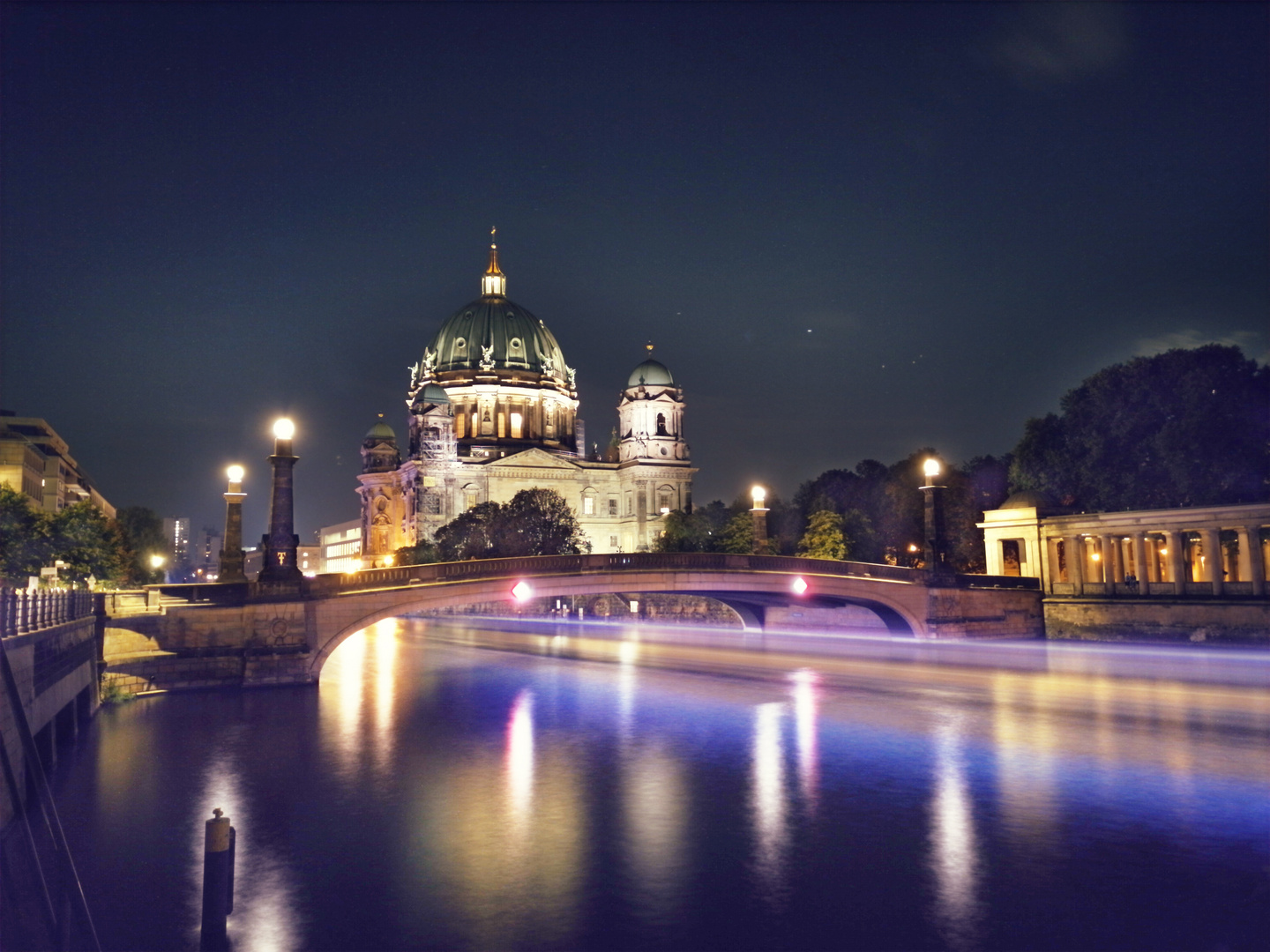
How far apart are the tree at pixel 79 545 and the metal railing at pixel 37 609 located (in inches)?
926

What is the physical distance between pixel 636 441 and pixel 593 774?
98.1m

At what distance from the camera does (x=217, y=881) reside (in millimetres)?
11883

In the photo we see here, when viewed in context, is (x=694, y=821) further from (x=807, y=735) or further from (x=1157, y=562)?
(x=1157, y=562)

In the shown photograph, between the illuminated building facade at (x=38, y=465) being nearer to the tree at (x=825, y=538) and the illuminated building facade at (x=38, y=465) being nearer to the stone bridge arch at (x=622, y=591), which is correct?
the stone bridge arch at (x=622, y=591)

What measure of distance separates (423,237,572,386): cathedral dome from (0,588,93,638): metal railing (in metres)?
98.4

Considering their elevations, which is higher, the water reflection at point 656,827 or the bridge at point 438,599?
the bridge at point 438,599

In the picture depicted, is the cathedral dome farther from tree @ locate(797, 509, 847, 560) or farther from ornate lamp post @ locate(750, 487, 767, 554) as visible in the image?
ornate lamp post @ locate(750, 487, 767, 554)

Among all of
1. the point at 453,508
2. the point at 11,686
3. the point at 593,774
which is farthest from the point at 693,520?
the point at 11,686

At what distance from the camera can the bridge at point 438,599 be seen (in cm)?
3444

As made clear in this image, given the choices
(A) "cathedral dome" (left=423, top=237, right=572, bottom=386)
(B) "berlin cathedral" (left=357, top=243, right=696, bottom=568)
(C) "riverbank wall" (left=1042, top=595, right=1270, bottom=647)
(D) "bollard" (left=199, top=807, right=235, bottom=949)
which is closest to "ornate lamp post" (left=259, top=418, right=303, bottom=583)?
(D) "bollard" (left=199, top=807, right=235, bottom=949)

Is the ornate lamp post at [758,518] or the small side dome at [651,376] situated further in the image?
the small side dome at [651,376]

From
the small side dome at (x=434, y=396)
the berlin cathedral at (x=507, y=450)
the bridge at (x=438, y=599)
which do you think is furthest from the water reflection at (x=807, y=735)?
the small side dome at (x=434, y=396)

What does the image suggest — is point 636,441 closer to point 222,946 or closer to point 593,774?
point 593,774

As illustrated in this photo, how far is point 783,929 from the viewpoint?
43.4 ft
